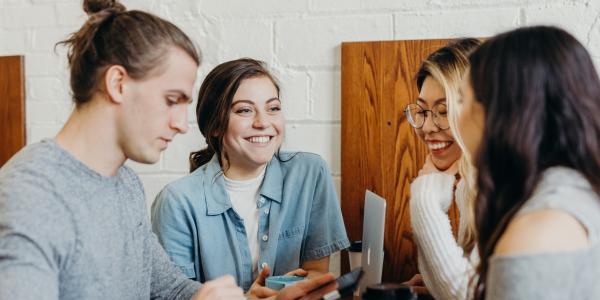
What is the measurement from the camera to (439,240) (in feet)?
3.89

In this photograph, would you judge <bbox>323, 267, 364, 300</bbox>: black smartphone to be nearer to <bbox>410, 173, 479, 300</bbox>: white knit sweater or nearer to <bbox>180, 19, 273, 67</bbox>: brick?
<bbox>410, 173, 479, 300</bbox>: white knit sweater

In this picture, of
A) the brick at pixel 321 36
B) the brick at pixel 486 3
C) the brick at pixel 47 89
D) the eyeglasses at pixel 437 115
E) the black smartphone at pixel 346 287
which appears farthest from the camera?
the brick at pixel 47 89

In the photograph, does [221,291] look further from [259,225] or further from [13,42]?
[13,42]

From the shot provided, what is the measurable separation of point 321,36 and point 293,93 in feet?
0.55

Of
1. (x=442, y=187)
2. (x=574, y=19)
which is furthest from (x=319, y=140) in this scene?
(x=574, y=19)

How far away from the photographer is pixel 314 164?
1.58 meters

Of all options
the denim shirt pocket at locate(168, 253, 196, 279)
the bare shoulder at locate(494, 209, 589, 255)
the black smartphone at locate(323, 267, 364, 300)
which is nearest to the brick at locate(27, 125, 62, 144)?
the denim shirt pocket at locate(168, 253, 196, 279)

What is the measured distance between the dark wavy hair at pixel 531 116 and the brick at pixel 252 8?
97 centimetres

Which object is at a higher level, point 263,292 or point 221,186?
point 221,186

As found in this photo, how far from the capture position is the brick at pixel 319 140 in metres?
1.71

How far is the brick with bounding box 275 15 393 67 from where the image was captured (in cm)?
167

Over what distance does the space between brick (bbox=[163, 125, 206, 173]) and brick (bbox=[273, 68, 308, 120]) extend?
270 millimetres

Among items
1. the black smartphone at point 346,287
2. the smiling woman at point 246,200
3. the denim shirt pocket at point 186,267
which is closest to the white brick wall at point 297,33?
the smiling woman at point 246,200

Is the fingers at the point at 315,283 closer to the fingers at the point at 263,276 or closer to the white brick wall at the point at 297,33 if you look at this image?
the fingers at the point at 263,276
